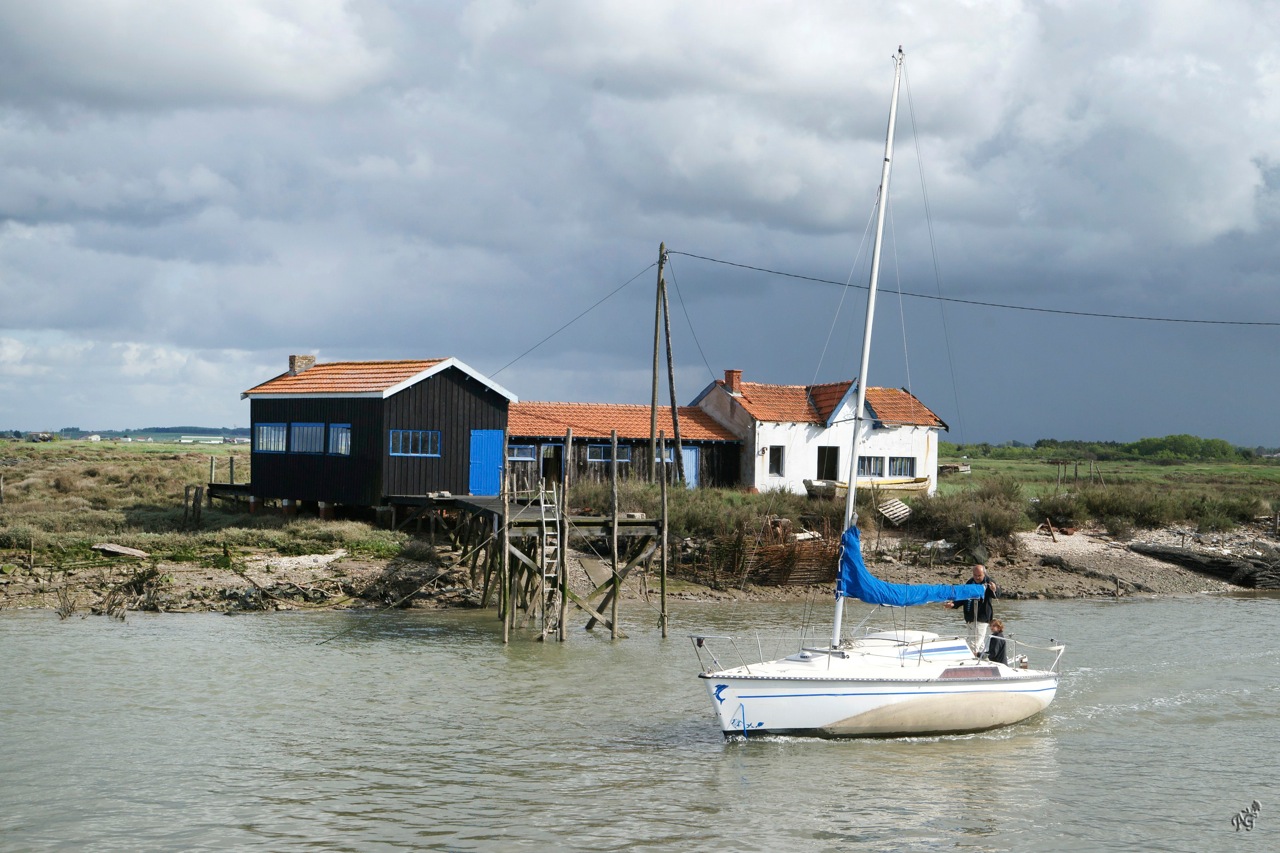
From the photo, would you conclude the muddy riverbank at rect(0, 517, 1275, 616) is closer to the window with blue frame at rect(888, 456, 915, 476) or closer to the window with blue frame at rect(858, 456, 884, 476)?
the window with blue frame at rect(858, 456, 884, 476)

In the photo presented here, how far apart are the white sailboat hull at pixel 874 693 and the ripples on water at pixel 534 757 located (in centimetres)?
35

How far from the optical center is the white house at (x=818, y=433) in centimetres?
4856

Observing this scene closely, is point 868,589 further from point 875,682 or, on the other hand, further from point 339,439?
point 339,439

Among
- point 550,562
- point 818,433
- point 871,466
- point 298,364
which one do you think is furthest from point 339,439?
point 871,466

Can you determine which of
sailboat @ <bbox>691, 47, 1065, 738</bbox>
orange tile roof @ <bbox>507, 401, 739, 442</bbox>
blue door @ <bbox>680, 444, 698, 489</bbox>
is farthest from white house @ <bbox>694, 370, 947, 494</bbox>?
sailboat @ <bbox>691, 47, 1065, 738</bbox>

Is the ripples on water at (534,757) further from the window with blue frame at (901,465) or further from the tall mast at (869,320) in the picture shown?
the window with blue frame at (901,465)

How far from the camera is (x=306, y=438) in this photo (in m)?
40.1

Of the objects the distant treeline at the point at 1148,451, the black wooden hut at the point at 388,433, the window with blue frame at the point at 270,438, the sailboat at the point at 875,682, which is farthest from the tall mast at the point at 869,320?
the distant treeline at the point at 1148,451

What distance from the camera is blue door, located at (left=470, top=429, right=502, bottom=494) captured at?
38469 millimetres

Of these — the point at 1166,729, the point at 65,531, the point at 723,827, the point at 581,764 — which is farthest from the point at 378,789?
the point at 65,531

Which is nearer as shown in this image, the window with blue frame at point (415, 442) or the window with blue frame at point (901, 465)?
the window with blue frame at point (415, 442)

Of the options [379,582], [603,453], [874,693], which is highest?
[603,453]

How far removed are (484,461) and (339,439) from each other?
468cm

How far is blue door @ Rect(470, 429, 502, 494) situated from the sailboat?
20.6m
